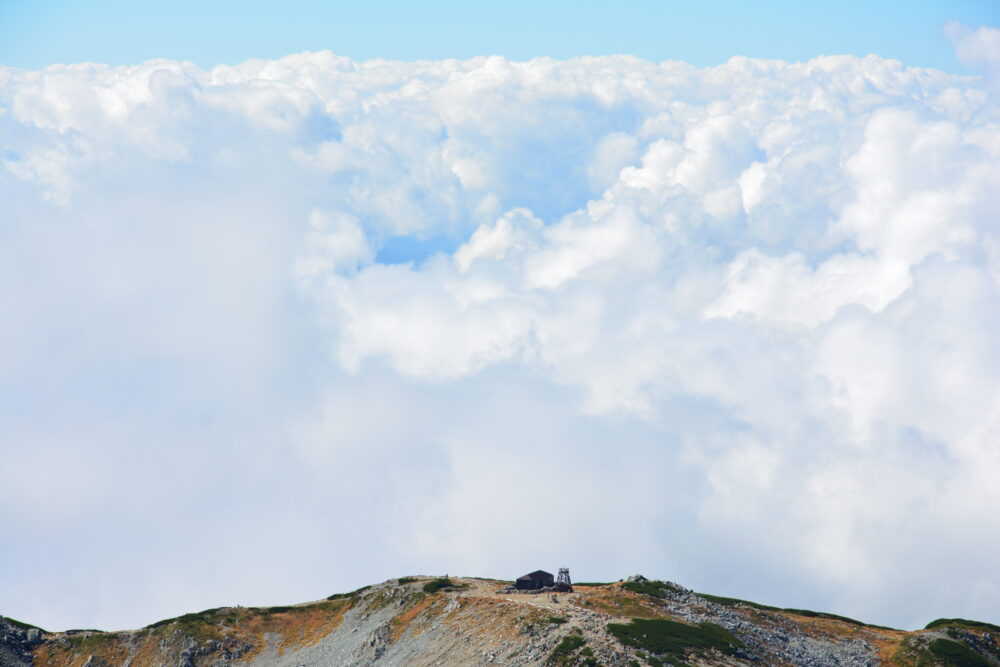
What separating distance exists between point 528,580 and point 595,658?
3065 cm

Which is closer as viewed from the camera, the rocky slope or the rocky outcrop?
the rocky slope

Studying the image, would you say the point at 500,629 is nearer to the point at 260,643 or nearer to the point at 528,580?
the point at 528,580

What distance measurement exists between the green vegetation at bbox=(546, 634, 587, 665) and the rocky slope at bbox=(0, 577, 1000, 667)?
0.36 feet

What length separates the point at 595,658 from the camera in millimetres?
93938

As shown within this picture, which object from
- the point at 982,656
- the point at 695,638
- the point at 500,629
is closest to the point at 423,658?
the point at 500,629

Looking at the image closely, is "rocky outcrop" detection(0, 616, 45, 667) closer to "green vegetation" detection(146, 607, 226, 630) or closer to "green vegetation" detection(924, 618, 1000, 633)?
"green vegetation" detection(146, 607, 226, 630)

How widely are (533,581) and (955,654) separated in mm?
53344

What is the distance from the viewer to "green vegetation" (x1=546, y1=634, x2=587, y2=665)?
308 ft

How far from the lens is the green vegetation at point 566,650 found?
308 ft

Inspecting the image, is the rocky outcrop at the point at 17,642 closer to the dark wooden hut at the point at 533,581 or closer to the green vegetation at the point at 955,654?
the dark wooden hut at the point at 533,581

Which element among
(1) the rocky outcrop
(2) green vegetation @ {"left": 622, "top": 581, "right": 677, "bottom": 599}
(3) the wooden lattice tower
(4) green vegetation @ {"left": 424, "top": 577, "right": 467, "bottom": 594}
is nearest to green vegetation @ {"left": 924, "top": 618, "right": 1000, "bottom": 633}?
(2) green vegetation @ {"left": 622, "top": 581, "right": 677, "bottom": 599}

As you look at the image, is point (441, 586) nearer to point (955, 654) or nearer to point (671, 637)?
point (671, 637)

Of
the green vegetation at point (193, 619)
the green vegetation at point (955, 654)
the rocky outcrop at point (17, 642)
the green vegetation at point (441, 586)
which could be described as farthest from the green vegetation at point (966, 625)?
the rocky outcrop at point (17, 642)

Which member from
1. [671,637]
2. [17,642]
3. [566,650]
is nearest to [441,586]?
[566,650]
